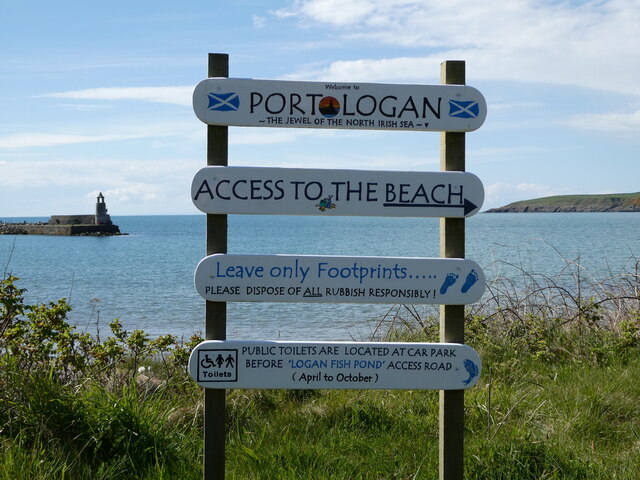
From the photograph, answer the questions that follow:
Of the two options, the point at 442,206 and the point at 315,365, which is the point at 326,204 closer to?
the point at 442,206

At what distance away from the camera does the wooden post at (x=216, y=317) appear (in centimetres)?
406

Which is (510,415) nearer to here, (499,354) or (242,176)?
(499,354)

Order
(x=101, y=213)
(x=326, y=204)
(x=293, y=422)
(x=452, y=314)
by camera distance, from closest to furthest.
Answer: (x=326, y=204) < (x=452, y=314) < (x=293, y=422) < (x=101, y=213)

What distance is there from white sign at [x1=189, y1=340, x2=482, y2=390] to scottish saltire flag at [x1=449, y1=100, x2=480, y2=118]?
4.93 ft

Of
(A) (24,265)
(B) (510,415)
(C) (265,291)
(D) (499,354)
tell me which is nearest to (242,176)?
(C) (265,291)

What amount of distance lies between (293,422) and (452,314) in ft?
5.57

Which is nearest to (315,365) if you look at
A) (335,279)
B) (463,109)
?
(335,279)

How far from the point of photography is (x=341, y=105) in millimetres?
4105

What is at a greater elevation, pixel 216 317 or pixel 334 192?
pixel 334 192

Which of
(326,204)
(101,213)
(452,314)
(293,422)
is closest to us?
(326,204)

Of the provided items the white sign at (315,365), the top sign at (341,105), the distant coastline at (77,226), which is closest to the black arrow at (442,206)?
the top sign at (341,105)

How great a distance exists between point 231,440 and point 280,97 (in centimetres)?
248

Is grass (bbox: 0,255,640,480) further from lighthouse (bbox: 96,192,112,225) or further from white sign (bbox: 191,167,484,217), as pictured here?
lighthouse (bbox: 96,192,112,225)

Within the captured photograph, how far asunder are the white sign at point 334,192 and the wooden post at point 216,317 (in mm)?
121
